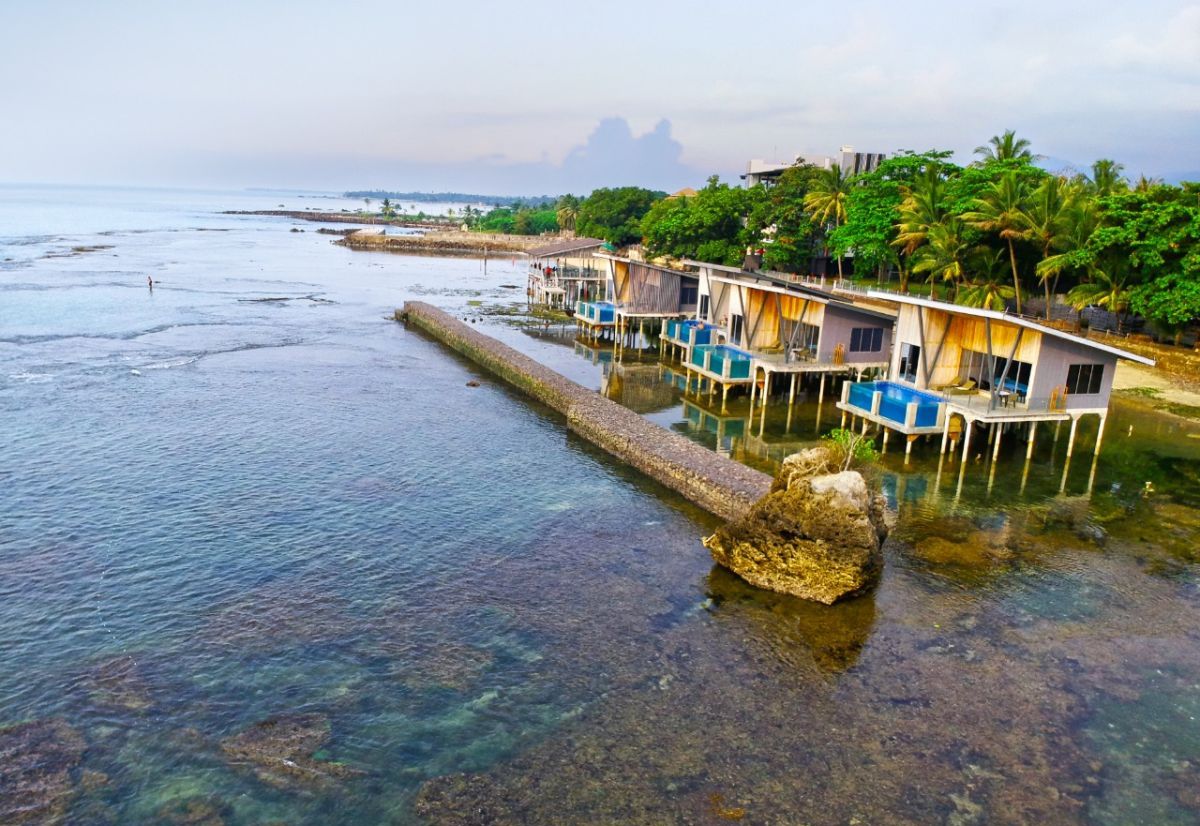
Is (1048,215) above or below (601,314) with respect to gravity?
above

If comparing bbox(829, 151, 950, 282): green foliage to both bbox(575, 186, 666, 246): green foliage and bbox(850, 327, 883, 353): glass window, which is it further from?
bbox(575, 186, 666, 246): green foliage

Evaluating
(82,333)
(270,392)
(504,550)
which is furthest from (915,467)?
(82,333)

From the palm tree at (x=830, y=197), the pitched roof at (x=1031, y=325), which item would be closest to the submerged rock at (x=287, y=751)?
the pitched roof at (x=1031, y=325)

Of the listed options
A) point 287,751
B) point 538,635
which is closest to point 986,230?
point 538,635

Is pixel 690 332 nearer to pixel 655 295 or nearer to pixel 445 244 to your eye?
pixel 655 295

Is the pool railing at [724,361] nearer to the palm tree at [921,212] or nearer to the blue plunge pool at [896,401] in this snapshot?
the blue plunge pool at [896,401]

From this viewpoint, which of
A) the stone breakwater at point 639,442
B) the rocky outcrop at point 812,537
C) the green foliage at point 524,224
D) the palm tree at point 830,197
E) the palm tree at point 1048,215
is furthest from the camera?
the green foliage at point 524,224

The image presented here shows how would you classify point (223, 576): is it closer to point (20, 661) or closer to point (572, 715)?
point (20, 661)
